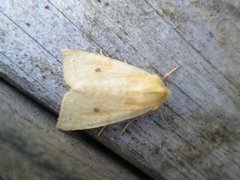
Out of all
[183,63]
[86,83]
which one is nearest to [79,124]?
[86,83]

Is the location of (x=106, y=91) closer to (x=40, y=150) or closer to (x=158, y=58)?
(x=158, y=58)

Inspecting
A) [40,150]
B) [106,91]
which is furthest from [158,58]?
[40,150]

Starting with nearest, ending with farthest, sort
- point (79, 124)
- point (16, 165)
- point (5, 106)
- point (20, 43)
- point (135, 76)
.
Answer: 1. point (16, 165)
2. point (5, 106)
3. point (20, 43)
4. point (79, 124)
5. point (135, 76)

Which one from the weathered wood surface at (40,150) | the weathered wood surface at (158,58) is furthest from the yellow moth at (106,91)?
the weathered wood surface at (40,150)

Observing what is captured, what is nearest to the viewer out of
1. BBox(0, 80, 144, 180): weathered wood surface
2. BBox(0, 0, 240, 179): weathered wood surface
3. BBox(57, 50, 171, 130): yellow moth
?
BBox(0, 80, 144, 180): weathered wood surface

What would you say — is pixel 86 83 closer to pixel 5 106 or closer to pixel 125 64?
pixel 125 64

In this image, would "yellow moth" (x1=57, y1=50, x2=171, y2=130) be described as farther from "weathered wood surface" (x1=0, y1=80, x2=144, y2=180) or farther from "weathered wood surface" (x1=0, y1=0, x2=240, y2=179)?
"weathered wood surface" (x1=0, y1=80, x2=144, y2=180)

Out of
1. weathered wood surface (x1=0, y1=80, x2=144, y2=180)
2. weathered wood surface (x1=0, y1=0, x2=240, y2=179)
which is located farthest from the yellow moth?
weathered wood surface (x1=0, y1=80, x2=144, y2=180)
